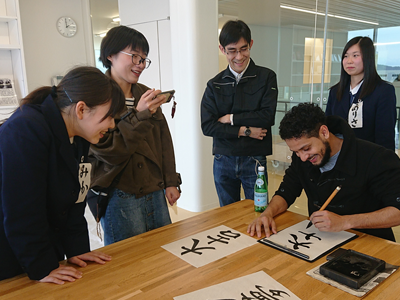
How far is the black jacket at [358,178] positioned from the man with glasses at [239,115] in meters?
0.55

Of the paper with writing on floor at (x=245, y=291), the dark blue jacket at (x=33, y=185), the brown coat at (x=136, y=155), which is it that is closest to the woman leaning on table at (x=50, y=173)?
the dark blue jacket at (x=33, y=185)

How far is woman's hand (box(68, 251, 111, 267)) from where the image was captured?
1201 mm

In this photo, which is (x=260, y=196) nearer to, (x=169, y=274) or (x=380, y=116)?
(x=169, y=274)

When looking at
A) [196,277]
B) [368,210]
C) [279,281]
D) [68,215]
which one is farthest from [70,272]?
[368,210]

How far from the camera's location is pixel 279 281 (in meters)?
1.07

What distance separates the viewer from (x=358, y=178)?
1.47m

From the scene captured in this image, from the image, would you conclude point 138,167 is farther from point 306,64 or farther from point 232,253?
point 306,64

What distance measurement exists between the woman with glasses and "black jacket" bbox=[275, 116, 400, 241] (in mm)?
736

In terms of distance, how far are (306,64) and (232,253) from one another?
2.54 meters

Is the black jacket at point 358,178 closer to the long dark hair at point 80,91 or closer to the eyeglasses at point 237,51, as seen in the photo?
the eyeglasses at point 237,51

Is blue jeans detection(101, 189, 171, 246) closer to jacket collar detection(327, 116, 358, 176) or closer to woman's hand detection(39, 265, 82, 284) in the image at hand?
woman's hand detection(39, 265, 82, 284)

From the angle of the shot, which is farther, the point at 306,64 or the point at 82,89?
the point at 306,64

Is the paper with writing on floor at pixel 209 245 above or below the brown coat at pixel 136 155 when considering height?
below

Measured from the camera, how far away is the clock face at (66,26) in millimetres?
5051
